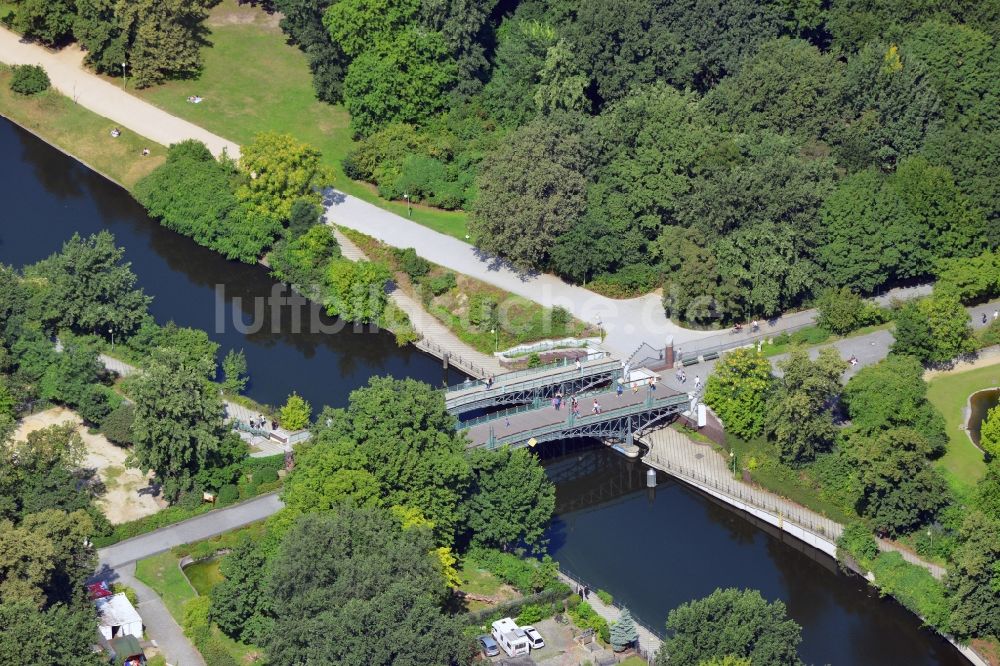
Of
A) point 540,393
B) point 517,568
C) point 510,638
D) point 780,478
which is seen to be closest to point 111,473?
point 517,568

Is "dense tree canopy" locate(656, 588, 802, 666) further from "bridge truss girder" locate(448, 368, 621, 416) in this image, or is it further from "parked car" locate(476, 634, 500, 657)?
"bridge truss girder" locate(448, 368, 621, 416)

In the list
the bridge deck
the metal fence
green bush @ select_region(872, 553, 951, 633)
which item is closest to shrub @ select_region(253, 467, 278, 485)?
the bridge deck

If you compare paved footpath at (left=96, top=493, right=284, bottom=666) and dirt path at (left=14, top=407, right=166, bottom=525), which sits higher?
dirt path at (left=14, top=407, right=166, bottom=525)

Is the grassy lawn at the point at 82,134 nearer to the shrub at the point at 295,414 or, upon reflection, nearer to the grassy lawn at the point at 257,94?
the grassy lawn at the point at 257,94

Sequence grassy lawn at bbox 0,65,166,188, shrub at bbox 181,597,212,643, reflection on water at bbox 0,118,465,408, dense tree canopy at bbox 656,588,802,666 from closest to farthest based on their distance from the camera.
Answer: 1. dense tree canopy at bbox 656,588,802,666
2. shrub at bbox 181,597,212,643
3. reflection on water at bbox 0,118,465,408
4. grassy lawn at bbox 0,65,166,188

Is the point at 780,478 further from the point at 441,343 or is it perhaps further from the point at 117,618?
the point at 117,618

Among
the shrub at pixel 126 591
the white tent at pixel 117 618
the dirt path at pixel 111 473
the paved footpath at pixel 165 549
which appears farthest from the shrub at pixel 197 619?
the dirt path at pixel 111 473
